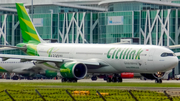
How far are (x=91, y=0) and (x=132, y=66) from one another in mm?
94187

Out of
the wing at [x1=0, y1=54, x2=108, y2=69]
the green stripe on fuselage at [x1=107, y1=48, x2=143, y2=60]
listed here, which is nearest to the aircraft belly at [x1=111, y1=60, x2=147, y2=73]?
the green stripe on fuselage at [x1=107, y1=48, x2=143, y2=60]

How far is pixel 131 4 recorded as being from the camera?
11219cm

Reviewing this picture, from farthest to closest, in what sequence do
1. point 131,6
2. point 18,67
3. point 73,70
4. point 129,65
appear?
point 131,6 < point 18,67 < point 129,65 < point 73,70

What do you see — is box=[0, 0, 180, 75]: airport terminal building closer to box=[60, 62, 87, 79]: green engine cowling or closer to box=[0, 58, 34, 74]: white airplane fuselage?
box=[0, 58, 34, 74]: white airplane fuselage

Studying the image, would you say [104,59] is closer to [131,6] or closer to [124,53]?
[124,53]

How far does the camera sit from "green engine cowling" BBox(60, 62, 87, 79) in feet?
165

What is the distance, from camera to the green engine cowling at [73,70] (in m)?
50.3

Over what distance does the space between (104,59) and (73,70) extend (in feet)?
18.1

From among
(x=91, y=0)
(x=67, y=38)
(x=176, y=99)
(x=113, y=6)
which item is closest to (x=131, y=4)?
(x=113, y=6)

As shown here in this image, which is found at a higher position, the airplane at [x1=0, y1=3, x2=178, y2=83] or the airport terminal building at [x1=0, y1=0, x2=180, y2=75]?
the airport terminal building at [x1=0, y1=0, x2=180, y2=75]

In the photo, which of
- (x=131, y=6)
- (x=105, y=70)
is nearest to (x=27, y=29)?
(x=105, y=70)

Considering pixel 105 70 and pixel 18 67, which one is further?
pixel 18 67

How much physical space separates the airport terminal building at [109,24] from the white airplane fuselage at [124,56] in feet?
145

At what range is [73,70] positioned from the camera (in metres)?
50.1
